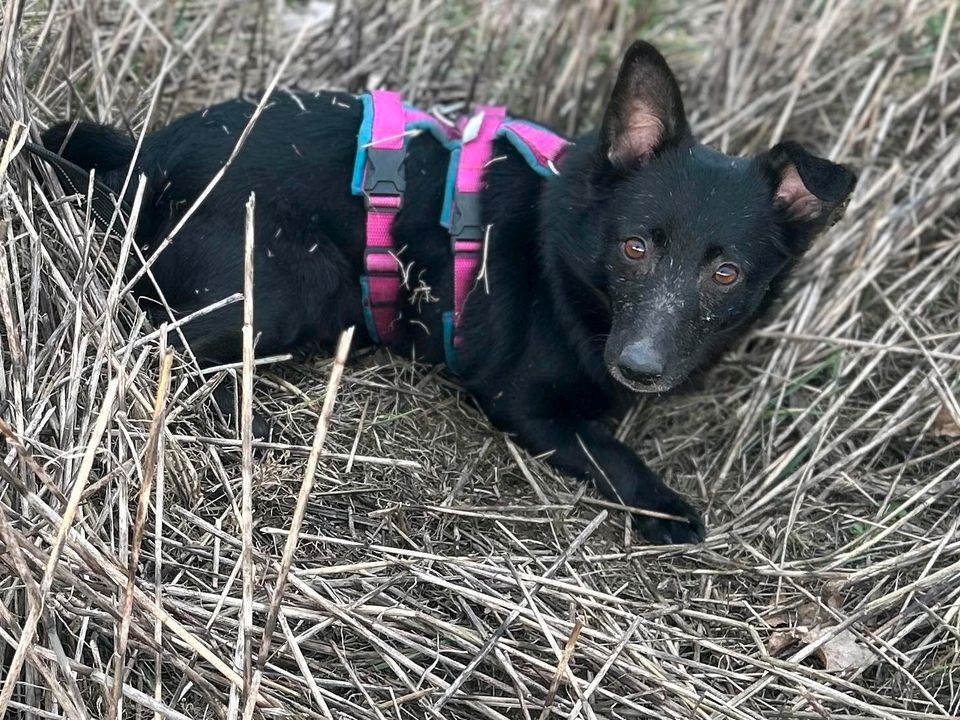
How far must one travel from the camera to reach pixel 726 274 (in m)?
2.78

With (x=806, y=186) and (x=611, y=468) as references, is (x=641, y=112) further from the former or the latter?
(x=611, y=468)

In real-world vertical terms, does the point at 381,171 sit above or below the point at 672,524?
above

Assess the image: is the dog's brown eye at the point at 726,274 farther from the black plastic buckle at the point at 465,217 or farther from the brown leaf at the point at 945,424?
the brown leaf at the point at 945,424

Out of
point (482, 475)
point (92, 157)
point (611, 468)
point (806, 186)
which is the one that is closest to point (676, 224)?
point (806, 186)

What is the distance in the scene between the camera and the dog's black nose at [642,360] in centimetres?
266

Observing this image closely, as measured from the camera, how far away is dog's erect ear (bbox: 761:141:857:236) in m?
2.59

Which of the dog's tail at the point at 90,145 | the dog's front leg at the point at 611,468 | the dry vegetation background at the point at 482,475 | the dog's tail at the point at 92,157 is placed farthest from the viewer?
the dog's front leg at the point at 611,468

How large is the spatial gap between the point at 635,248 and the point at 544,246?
1.07 feet

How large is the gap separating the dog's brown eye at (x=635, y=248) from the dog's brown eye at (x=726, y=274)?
0.21m

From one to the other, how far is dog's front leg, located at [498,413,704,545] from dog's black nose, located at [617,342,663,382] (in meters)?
0.47

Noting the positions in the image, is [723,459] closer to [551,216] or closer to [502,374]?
[502,374]

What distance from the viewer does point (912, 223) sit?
369 centimetres

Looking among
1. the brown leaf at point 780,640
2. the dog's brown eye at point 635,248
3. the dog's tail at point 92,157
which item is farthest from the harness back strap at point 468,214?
the brown leaf at point 780,640

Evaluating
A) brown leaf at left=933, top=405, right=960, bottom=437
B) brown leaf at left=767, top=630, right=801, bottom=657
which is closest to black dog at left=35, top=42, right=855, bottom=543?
brown leaf at left=767, top=630, right=801, bottom=657
